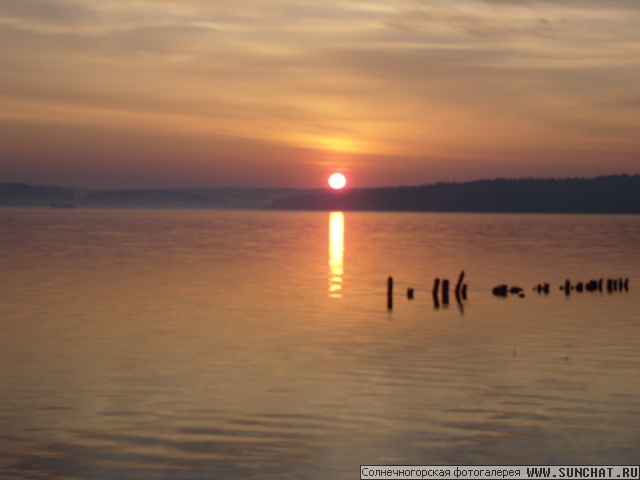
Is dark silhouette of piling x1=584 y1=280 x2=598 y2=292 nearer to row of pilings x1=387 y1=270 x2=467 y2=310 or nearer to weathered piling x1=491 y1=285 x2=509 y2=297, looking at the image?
weathered piling x1=491 y1=285 x2=509 y2=297

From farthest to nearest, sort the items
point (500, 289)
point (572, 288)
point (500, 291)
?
point (572, 288), point (500, 289), point (500, 291)

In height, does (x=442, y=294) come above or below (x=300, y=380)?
above

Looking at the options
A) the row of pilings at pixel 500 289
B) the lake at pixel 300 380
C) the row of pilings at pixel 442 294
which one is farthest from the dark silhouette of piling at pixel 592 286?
the row of pilings at pixel 442 294

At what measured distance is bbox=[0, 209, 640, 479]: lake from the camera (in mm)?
17547

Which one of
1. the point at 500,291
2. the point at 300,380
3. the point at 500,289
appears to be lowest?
the point at 300,380

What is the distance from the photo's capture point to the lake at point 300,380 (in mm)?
17547

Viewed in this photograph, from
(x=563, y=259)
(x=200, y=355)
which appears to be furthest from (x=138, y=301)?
(x=563, y=259)

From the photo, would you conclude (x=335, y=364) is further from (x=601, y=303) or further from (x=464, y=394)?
(x=601, y=303)

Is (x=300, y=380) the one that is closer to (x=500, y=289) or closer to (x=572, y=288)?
(x=500, y=289)

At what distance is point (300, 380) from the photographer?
976 inches

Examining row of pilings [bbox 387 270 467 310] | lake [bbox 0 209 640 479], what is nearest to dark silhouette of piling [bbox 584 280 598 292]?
lake [bbox 0 209 640 479]

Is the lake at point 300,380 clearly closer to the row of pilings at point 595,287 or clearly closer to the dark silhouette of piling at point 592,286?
the row of pilings at point 595,287

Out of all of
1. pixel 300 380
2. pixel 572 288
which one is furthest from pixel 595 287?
pixel 300 380

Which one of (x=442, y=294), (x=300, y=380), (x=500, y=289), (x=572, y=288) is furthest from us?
(x=572, y=288)
